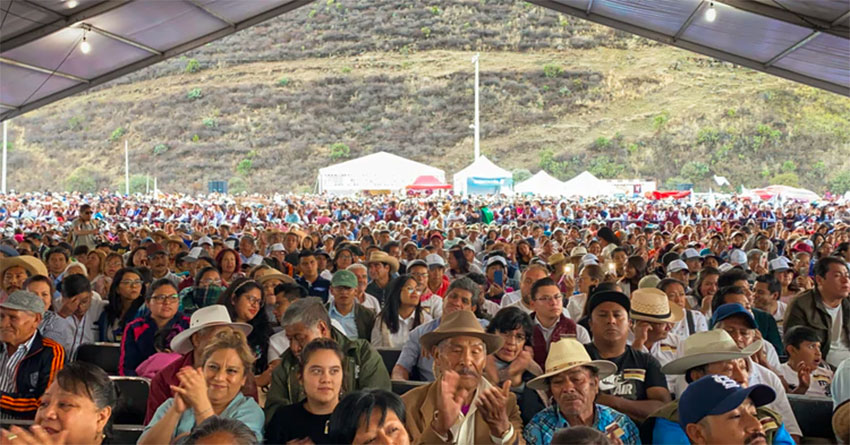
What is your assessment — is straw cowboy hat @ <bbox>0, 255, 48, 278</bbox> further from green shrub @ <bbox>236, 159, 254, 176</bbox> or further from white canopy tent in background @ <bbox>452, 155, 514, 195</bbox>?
green shrub @ <bbox>236, 159, 254, 176</bbox>

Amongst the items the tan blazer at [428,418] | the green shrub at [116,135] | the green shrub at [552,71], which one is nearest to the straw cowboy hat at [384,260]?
the tan blazer at [428,418]

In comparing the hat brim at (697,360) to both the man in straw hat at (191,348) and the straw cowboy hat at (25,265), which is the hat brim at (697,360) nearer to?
the man in straw hat at (191,348)

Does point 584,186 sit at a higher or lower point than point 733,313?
higher

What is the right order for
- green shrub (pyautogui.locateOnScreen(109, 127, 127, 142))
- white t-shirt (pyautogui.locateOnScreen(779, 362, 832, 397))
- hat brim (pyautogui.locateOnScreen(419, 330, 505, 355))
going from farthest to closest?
green shrub (pyautogui.locateOnScreen(109, 127, 127, 142)) < white t-shirt (pyautogui.locateOnScreen(779, 362, 832, 397)) < hat brim (pyautogui.locateOnScreen(419, 330, 505, 355))

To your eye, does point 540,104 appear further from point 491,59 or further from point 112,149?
point 112,149

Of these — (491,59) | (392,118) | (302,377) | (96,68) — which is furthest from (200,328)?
(491,59)

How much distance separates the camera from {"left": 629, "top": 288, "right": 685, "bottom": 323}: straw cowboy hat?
5.79 metres

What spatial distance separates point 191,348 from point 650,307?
303 cm

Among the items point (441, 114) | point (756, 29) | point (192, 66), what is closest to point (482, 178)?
point (756, 29)

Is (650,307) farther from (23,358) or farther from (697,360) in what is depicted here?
(23,358)

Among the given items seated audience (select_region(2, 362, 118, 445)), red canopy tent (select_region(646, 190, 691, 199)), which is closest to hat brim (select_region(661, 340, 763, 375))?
seated audience (select_region(2, 362, 118, 445))

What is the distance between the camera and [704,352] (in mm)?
4465

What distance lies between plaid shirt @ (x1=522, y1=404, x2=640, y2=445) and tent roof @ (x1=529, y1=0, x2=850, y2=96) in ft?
38.3

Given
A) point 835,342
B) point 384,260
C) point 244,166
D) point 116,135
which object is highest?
point 116,135
